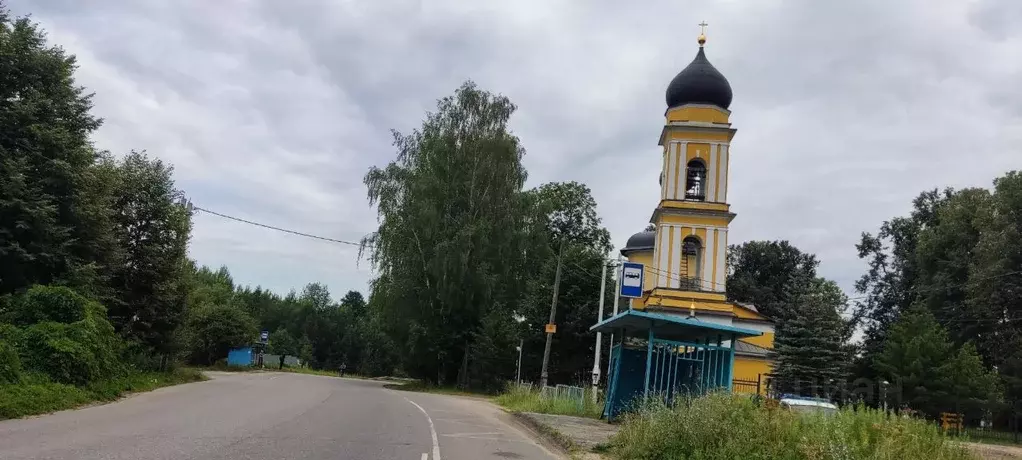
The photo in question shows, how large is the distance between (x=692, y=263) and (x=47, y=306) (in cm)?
2872

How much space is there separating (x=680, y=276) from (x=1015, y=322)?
17.5 meters

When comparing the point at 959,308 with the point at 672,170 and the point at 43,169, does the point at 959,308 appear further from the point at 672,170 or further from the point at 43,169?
the point at 43,169

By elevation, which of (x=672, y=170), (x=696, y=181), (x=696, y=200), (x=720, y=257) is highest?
(x=672, y=170)

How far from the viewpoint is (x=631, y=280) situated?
75.7 ft

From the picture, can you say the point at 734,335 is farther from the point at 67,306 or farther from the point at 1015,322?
the point at 1015,322

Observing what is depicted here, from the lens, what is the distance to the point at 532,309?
39188 mm

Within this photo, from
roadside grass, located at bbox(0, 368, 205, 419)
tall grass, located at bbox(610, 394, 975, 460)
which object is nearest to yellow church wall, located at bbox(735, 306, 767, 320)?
roadside grass, located at bbox(0, 368, 205, 419)

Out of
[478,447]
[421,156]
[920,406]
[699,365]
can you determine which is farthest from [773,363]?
[478,447]

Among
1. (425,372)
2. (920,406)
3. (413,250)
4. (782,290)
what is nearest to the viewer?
(920,406)

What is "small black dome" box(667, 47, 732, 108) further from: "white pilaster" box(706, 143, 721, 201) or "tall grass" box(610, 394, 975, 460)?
"tall grass" box(610, 394, 975, 460)

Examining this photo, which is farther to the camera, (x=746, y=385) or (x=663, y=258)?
(x=663, y=258)

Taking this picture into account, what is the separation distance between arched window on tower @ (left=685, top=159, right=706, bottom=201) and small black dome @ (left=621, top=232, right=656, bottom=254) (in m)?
13.3

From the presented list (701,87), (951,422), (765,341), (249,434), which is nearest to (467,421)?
(249,434)

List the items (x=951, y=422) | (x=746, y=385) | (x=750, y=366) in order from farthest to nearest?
(x=750, y=366) < (x=746, y=385) < (x=951, y=422)
